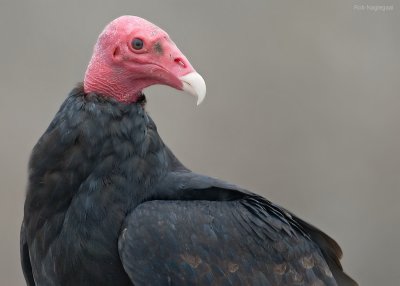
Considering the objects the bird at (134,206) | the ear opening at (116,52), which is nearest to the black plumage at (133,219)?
the bird at (134,206)

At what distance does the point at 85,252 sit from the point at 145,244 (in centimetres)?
24

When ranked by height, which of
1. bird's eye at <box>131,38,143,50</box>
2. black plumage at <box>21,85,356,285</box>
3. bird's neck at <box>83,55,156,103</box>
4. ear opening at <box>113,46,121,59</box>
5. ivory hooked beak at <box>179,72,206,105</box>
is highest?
bird's eye at <box>131,38,143,50</box>

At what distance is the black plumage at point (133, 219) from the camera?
9.78 ft

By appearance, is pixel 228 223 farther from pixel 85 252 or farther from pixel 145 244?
pixel 85 252

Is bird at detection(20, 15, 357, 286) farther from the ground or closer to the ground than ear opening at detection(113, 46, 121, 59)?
closer to the ground

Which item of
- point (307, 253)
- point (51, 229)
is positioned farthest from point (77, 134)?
point (307, 253)

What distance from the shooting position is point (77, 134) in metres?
3.08

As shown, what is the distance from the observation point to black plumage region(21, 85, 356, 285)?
2.98 metres

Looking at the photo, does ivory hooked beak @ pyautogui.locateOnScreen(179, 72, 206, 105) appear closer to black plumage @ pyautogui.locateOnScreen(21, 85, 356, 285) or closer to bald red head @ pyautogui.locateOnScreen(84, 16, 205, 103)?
bald red head @ pyautogui.locateOnScreen(84, 16, 205, 103)

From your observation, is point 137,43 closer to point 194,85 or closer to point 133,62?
point 133,62

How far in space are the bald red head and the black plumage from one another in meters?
0.06

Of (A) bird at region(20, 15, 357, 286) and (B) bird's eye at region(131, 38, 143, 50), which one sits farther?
(B) bird's eye at region(131, 38, 143, 50)

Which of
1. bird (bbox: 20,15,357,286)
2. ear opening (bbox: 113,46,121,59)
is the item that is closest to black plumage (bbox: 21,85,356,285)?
bird (bbox: 20,15,357,286)

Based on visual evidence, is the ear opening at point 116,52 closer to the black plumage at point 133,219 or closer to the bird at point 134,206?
the bird at point 134,206
